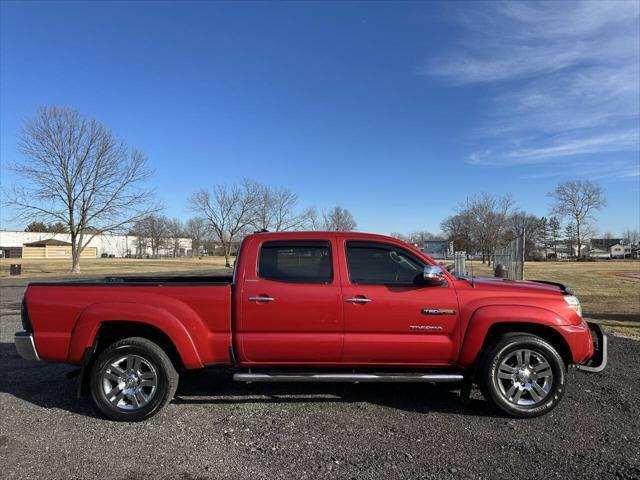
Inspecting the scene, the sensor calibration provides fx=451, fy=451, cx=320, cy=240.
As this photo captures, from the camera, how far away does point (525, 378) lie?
447 cm

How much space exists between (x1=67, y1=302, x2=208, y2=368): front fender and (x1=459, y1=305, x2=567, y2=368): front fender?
8.60 feet

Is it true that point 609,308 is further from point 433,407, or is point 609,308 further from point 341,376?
point 341,376

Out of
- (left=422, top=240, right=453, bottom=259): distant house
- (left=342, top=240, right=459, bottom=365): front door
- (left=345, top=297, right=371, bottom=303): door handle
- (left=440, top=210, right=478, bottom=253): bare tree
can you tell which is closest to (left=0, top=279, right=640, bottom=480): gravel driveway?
(left=342, top=240, right=459, bottom=365): front door

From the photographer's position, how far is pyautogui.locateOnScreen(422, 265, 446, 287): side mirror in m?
4.39

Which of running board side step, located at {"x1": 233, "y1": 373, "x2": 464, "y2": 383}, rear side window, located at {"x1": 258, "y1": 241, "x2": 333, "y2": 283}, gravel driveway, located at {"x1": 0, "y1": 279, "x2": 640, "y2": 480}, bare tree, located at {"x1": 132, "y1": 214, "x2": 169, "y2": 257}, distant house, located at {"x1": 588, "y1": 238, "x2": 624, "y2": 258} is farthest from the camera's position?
distant house, located at {"x1": 588, "y1": 238, "x2": 624, "y2": 258}

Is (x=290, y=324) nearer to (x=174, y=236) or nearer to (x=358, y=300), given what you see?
(x=358, y=300)

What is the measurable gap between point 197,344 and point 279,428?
3.74ft

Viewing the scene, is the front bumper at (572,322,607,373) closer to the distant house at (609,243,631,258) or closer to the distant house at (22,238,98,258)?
the distant house at (22,238,98,258)

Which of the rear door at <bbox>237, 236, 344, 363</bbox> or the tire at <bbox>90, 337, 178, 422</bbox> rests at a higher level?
the rear door at <bbox>237, 236, 344, 363</bbox>

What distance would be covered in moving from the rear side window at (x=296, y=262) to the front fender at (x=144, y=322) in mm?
907

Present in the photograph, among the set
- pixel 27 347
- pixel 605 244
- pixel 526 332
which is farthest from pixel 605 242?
pixel 27 347

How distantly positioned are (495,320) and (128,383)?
12.1ft

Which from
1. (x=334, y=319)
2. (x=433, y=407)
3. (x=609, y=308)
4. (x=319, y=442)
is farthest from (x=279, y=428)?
(x=609, y=308)

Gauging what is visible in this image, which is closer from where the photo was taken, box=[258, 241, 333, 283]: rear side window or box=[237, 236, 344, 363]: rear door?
box=[237, 236, 344, 363]: rear door
